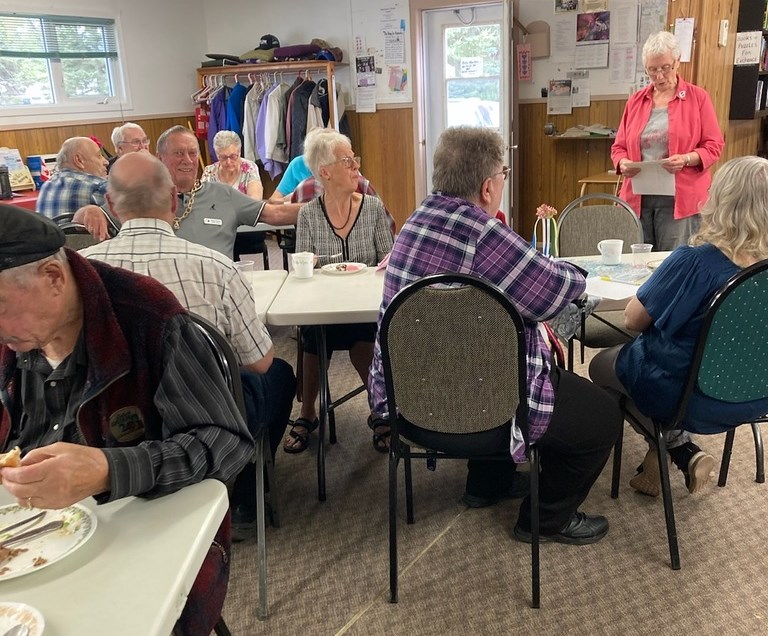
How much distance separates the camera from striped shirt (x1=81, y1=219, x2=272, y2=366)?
178cm

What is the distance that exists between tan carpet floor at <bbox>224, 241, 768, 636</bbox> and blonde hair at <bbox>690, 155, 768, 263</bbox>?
2.97 ft

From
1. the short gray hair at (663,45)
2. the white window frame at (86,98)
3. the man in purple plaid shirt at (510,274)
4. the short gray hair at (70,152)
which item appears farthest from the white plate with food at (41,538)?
the white window frame at (86,98)

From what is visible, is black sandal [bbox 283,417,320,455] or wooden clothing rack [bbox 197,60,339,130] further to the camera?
wooden clothing rack [bbox 197,60,339,130]

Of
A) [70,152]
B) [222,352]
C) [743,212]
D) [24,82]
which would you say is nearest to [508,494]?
[743,212]

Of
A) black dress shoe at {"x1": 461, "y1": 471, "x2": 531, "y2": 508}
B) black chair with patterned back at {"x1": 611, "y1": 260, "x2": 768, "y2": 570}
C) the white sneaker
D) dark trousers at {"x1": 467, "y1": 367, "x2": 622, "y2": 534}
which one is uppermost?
black chair with patterned back at {"x1": 611, "y1": 260, "x2": 768, "y2": 570}

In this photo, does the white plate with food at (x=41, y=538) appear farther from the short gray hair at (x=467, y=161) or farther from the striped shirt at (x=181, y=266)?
the short gray hair at (x=467, y=161)

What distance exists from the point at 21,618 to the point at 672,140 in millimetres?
3337

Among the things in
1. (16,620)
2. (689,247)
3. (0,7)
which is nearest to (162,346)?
(16,620)

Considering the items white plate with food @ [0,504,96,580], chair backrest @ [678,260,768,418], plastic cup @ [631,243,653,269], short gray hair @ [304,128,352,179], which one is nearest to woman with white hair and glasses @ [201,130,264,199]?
short gray hair @ [304,128,352,179]

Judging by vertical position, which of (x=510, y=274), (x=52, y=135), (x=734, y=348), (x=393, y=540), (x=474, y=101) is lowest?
(x=393, y=540)

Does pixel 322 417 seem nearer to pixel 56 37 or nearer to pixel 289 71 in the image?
pixel 56 37

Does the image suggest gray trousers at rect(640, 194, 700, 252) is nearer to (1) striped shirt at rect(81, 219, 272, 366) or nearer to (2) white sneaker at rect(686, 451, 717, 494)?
(2) white sneaker at rect(686, 451, 717, 494)

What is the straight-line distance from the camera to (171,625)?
84 centimetres

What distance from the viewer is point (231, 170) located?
14.3 feet
